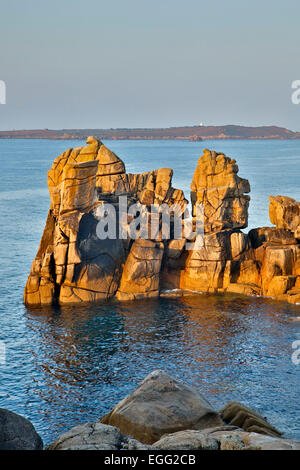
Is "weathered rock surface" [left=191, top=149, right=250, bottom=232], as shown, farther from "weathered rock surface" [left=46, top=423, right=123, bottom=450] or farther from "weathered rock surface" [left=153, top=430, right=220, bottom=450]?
"weathered rock surface" [left=46, top=423, right=123, bottom=450]

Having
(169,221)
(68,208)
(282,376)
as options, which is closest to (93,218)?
(68,208)

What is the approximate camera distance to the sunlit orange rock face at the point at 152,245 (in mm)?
74500

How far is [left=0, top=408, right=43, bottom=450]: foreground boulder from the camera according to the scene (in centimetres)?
3250

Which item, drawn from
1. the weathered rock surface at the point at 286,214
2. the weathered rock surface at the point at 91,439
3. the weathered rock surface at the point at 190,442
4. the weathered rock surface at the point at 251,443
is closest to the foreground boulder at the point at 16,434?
the weathered rock surface at the point at 91,439

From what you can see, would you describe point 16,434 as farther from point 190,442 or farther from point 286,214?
point 286,214

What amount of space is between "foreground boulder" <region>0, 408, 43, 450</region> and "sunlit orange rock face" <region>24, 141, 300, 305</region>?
4022 cm

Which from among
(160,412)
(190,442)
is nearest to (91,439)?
(190,442)

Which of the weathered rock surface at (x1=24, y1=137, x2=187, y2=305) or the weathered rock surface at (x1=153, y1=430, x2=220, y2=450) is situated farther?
the weathered rock surface at (x1=24, y1=137, x2=187, y2=305)

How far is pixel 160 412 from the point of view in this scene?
39.2 m

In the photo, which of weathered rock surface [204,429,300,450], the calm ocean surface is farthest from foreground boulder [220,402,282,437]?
weathered rock surface [204,429,300,450]

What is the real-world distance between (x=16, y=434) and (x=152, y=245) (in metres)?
45.6

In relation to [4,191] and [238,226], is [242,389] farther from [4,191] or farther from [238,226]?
[4,191]

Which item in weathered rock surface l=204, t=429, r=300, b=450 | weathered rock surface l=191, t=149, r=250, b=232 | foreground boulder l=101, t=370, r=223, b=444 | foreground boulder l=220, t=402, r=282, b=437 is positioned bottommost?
foreground boulder l=220, t=402, r=282, b=437
